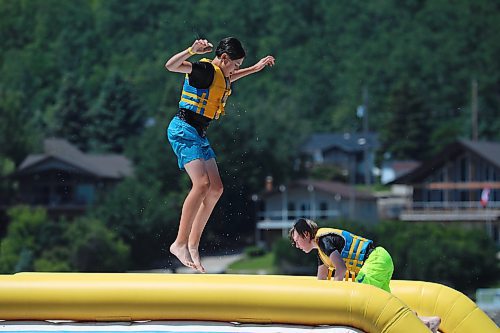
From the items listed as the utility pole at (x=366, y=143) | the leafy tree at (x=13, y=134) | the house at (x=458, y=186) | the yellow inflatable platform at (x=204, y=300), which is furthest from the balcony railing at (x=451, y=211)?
the yellow inflatable platform at (x=204, y=300)

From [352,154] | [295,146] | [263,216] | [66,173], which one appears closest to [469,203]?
[263,216]

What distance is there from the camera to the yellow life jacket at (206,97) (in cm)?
906

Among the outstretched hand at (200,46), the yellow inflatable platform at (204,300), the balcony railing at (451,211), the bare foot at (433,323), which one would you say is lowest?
the balcony railing at (451,211)

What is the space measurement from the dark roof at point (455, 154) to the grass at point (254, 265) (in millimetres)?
10223

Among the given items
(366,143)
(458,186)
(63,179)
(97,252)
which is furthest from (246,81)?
(97,252)

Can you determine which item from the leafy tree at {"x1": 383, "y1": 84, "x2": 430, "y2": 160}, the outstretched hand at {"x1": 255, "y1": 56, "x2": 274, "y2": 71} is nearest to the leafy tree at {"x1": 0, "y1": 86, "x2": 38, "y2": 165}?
the leafy tree at {"x1": 383, "y1": 84, "x2": 430, "y2": 160}

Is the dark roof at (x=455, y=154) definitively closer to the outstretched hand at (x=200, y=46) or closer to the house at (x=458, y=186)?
the house at (x=458, y=186)

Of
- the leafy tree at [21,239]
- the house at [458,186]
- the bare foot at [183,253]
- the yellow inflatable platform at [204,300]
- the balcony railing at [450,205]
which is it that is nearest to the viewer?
the yellow inflatable platform at [204,300]

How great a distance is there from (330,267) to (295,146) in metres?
67.9

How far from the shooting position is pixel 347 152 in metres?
91.0

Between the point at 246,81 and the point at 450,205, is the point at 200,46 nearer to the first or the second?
the point at 450,205

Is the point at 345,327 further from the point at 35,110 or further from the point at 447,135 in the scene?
the point at 447,135

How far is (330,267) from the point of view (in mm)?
8688

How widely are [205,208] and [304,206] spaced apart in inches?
2216
